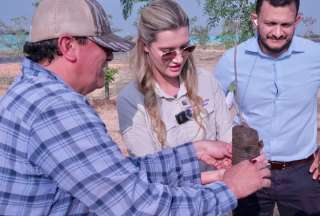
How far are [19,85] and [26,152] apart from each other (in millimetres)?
224

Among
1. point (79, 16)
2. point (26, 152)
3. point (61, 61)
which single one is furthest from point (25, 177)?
point (79, 16)

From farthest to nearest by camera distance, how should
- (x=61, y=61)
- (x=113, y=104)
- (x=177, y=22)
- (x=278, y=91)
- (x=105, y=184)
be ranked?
(x=113, y=104)
(x=278, y=91)
(x=177, y=22)
(x=61, y=61)
(x=105, y=184)

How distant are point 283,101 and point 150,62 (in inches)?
38.4

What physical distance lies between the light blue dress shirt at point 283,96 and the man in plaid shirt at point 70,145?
145cm

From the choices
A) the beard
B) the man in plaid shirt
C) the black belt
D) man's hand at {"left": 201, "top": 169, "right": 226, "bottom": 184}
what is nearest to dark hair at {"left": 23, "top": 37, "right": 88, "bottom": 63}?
the man in plaid shirt

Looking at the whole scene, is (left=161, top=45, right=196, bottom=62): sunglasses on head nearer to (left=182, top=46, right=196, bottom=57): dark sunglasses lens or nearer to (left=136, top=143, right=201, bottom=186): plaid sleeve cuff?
(left=182, top=46, right=196, bottom=57): dark sunglasses lens

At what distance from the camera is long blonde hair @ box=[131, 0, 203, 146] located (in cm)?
264

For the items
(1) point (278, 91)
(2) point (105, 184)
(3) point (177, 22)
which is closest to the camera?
(2) point (105, 184)

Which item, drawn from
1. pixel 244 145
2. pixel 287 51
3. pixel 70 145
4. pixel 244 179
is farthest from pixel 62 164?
pixel 287 51

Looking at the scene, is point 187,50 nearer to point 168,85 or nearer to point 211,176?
point 168,85

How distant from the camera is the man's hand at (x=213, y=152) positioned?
251 centimetres

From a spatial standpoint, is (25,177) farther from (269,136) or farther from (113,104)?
(113,104)

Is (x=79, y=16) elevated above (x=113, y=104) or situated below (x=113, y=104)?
above

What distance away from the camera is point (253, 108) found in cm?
336
